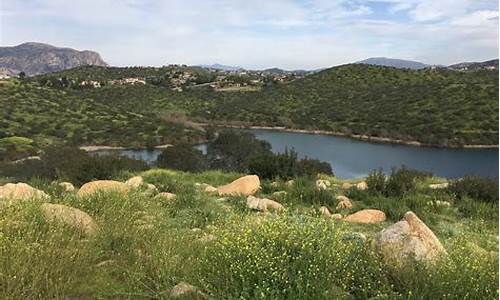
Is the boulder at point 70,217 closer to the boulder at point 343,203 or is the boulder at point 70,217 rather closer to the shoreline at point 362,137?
the boulder at point 343,203

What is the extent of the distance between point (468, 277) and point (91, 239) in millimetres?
3037

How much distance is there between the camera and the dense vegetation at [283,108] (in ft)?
167

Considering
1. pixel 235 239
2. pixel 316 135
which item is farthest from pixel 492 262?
pixel 316 135

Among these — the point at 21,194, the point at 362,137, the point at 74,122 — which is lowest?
the point at 362,137

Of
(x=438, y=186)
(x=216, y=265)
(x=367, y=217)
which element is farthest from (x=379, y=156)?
(x=216, y=265)

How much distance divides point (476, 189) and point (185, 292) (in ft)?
26.5

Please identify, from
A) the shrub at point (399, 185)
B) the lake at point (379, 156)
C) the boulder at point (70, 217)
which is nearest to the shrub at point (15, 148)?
the lake at point (379, 156)

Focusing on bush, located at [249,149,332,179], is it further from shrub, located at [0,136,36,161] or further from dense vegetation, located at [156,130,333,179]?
shrub, located at [0,136,36,161]

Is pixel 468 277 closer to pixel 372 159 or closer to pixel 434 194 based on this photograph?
pixel 434 194

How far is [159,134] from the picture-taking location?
53.0 meters

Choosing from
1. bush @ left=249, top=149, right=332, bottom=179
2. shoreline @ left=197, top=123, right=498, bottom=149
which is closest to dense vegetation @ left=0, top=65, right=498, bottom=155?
shoreline @ left=197, top=123, right=498, bottom=149

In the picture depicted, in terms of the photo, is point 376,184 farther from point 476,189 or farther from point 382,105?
point 382,105

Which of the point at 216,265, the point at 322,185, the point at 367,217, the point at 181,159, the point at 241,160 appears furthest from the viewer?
the point at 241,160

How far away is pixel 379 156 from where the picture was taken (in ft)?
154
